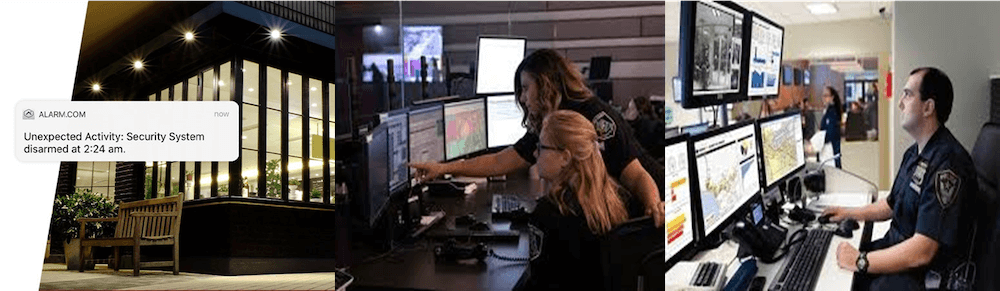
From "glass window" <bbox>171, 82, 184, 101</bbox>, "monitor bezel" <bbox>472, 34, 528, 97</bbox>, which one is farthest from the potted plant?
"monitor bezel" <bbox>472, 34, 528, 97</bbox>

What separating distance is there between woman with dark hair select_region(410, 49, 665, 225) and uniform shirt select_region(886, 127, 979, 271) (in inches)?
20.4

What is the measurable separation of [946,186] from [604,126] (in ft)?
2.39

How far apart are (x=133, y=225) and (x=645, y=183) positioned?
4.19 ft

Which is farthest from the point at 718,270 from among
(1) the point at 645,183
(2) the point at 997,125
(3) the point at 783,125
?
(2) the point at 997,125

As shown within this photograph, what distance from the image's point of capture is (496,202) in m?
2.04

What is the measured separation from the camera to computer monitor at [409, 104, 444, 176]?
2.02 m

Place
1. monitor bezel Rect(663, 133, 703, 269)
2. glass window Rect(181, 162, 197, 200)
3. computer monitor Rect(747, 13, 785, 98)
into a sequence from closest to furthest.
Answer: monitor bezel Rect(663, 133, 703, 269) → computer monitor Rect(747, 13, 785, 98) → glass window Rect(181, 162, 197, 200)

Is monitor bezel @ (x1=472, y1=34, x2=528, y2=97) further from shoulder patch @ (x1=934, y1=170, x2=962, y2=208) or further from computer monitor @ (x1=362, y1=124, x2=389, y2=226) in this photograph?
shoulder patch @ (x1=934, y1=170, x2=962, y2=208)

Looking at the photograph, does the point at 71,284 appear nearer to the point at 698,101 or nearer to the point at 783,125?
the point at 698,101

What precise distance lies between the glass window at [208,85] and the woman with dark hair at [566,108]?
70 centimetres

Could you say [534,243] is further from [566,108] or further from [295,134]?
[295,134]

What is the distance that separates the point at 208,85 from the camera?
2.13m

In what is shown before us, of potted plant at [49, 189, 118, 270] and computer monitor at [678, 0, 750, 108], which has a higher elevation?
Answer: computer monitor at [678, 0, 750, 108]

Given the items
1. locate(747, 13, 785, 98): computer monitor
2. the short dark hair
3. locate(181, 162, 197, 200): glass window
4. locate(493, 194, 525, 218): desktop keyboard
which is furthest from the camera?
locate(181, 162, 197, 200): glass window
